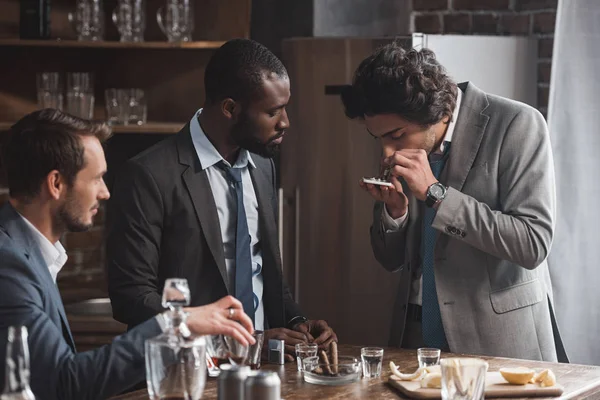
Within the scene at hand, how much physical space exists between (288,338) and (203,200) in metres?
0.45

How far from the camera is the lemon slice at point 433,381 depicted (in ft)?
7.47

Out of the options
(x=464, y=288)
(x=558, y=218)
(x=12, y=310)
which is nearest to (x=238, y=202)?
(x=464, y=288)

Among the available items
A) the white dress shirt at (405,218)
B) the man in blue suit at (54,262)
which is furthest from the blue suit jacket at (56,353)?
the white dress shirt at (405,218)

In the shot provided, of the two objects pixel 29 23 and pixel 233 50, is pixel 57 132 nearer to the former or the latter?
pixel 233 50

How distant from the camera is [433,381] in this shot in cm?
228

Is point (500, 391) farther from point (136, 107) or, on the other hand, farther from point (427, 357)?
point (136, 107)

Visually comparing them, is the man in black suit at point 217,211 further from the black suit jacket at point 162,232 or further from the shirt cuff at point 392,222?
the shirt cuff at point 392,222

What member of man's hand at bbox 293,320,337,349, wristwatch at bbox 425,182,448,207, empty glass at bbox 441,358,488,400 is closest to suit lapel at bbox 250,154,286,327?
man's hand at bbox 293,320,337,349

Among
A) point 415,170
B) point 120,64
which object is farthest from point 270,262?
point 120,64

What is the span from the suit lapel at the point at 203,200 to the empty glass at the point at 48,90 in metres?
1.38

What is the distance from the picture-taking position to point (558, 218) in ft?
12.7

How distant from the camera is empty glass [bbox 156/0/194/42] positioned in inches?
159

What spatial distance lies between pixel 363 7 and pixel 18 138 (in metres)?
2.51

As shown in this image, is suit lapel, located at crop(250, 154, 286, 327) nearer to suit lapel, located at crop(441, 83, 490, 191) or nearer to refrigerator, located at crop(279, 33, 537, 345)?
suit lapel, located at crop(441, 83, 490, 191)
